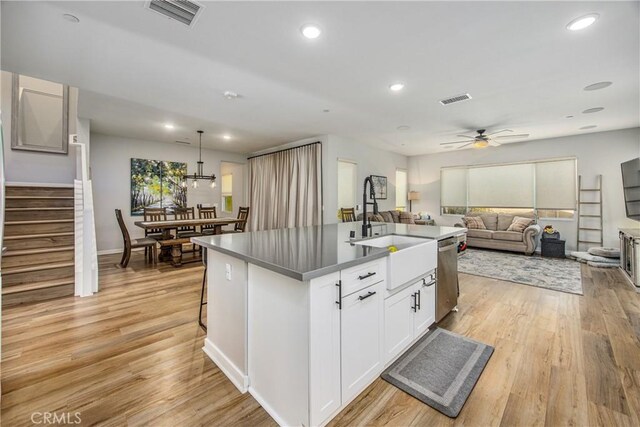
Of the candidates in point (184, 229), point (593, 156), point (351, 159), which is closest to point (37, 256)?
point (184, 229)

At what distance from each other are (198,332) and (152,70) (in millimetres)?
2709

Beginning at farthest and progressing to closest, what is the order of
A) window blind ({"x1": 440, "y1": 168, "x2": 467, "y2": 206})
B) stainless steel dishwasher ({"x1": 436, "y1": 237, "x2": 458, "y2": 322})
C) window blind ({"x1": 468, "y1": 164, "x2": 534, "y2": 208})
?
1. window blind ({"x1": 440, "y1": 168, "x2": 467, "y2": 206})
2. window blind ({"x1": 468, "y1": 164, "x2": 534, "y2": 208})
3. stainless steel dishwasher ({"x1": 436, "y1": 237, "x2": 458, "y2": 322})

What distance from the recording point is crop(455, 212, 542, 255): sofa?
5.68 meters

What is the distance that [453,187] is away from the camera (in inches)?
301

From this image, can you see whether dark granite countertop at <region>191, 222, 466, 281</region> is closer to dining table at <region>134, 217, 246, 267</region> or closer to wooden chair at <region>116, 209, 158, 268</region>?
dining table at <region>134, 217, 246, 267</region>

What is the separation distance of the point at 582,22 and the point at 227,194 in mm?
8225

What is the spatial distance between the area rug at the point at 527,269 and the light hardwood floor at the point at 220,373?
0.55m

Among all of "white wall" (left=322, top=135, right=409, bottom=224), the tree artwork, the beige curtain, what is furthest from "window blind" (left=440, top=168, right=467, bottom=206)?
the tree artwork

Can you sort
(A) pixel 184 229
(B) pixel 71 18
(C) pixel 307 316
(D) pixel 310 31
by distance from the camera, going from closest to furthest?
(C) pixel 307 316 → (B) pixel 71 18 → (D) pixel 310 31 → (A) pixel 184 229

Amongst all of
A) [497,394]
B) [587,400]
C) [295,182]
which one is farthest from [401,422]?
[295,182]

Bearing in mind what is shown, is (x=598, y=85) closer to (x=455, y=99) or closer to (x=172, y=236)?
(x=455, y=99)

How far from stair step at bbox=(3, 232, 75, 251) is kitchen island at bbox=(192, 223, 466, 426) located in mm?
2972

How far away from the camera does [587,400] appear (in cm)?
164

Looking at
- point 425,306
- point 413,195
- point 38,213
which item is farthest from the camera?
point 413,195
